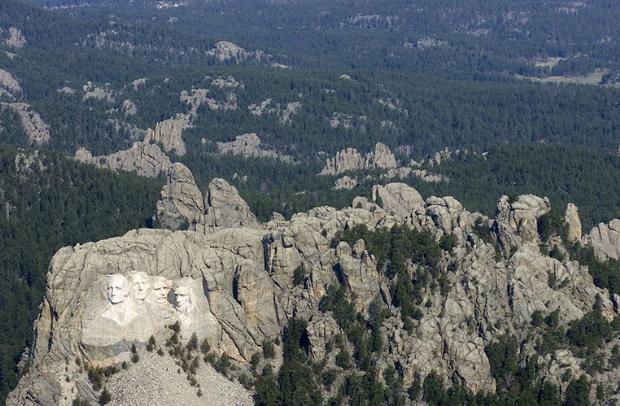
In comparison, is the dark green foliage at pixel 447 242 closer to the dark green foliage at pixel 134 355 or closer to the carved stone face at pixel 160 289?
the carved stone face at pixel 160 289

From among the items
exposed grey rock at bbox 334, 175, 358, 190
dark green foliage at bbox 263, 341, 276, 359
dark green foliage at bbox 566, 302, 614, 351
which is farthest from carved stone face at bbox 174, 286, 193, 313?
exposed grey rock at bbox 334, 175, 358, 190

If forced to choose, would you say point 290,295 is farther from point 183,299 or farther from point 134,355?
point 134,355

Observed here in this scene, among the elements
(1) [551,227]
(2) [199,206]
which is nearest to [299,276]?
(1) [551,227]

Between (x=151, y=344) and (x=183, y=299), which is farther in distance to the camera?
(x=183, y=299)

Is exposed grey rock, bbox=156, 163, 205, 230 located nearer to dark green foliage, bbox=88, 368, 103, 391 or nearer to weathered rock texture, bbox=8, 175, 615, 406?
weathered rock texture, bbox=8, 175, 615, 406

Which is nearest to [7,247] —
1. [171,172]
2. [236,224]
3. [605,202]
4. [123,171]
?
[171,172]

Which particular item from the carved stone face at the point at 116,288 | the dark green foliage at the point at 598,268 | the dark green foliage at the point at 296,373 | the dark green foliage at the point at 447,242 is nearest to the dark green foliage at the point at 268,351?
the dark green foliage at the point at 296,373
